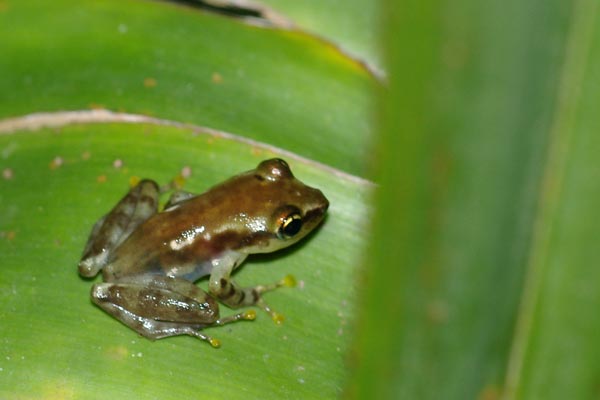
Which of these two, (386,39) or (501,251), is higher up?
(386,39)

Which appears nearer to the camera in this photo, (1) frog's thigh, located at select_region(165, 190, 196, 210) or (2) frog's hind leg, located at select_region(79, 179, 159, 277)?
(2) frog's hind leg, located at select_region(79, 179, 159, 277)

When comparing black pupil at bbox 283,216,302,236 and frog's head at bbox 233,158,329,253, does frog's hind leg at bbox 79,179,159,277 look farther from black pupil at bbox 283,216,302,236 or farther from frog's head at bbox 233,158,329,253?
black pupil at bbox 283,216,302,236

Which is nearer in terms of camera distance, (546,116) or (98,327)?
(546,116)

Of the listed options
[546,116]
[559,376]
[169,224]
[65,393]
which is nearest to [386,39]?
[546,116]

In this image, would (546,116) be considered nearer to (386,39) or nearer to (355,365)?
(386,39)

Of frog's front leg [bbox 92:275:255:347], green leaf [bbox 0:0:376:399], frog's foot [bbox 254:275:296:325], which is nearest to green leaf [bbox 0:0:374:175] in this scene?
green leaf [bbox 0:0:376:399]

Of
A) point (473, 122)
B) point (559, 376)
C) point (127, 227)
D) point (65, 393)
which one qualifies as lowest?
point (65, 393)
